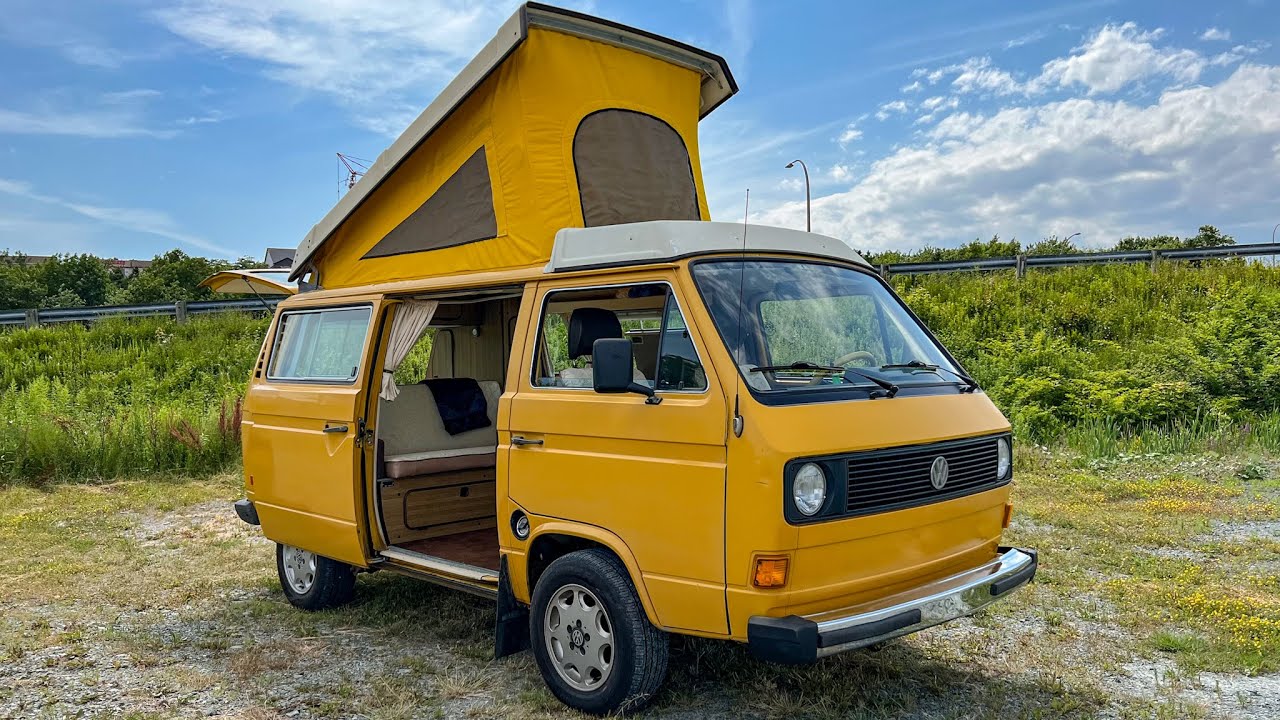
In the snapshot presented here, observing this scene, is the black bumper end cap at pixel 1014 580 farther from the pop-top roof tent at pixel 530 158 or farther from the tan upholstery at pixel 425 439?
the tan upholstery at pixel 425 439

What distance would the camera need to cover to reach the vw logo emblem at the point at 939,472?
4555 millimetres

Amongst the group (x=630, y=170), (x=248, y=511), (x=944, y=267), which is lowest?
(x=248, y=511)

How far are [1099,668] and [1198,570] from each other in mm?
2271

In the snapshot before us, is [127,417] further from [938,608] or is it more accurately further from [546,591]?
[938,608]

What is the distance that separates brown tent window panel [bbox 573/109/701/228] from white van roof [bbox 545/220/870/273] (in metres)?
0.97

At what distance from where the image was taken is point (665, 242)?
4.70 metres

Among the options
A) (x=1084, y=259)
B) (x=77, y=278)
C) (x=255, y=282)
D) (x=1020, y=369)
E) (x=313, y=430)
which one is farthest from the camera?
(x=77, y=278)

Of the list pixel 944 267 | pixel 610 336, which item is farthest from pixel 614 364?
pixel 944 267

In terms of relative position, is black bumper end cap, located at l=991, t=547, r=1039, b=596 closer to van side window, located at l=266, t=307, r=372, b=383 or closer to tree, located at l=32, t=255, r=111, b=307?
van side window, located at l=266, t=307, r=372, b=383

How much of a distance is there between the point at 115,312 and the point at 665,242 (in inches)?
969

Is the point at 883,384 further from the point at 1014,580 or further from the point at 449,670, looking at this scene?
the point at 449,670

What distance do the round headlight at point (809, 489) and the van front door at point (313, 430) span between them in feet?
11.0

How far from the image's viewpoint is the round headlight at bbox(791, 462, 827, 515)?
Result: 4.08 metres

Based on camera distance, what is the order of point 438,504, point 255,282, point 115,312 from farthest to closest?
point 115,312 < point 255,282 < point 438,504
